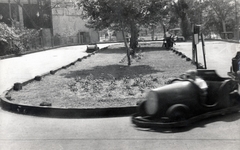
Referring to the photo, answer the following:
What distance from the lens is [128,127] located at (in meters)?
6.60

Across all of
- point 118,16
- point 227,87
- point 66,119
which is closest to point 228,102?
point 227,87

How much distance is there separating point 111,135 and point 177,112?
1.16 metres

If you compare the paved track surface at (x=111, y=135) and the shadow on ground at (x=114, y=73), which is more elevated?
the shadow on ground at (x=114, y=73)

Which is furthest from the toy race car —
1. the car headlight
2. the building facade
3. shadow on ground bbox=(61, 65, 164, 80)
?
the building facade

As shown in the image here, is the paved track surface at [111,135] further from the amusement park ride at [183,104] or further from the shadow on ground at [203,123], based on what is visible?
the amusement park ride at [183,104]

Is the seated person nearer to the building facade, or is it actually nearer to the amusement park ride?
the amusement park ride

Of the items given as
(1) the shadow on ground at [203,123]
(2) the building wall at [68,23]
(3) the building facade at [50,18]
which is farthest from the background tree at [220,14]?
(1) the shadow on ground at [203,123]

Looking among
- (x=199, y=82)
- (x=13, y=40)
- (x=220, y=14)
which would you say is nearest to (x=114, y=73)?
(x=199, y=82)

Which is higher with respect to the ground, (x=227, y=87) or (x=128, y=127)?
(x=227, y=87)

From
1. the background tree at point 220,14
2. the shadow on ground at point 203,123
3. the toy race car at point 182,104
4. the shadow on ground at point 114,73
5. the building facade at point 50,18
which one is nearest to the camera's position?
the shadow on ground at point 203,123

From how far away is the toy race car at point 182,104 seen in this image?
629 cm

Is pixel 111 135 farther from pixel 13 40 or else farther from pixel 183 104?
pixel 13 40

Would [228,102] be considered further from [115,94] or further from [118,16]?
[118,16]

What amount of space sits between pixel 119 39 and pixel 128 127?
61091mm
